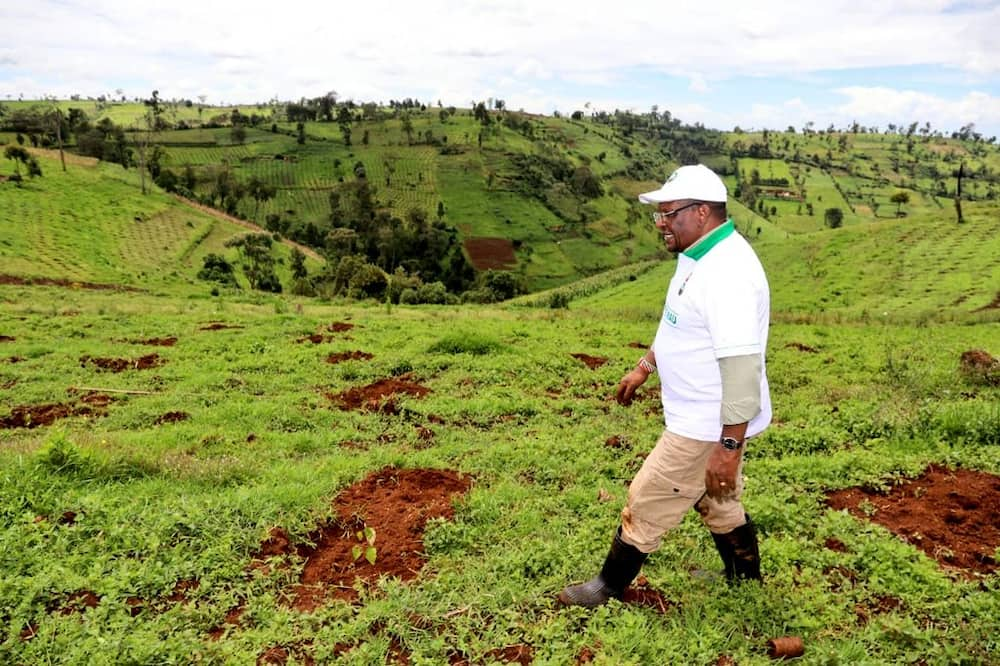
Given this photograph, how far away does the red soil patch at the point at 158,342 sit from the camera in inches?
643

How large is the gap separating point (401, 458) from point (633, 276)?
236 feet

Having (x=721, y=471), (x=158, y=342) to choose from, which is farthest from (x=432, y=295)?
(x=721, y=471)

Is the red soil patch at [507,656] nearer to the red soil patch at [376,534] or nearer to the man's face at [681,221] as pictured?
the red soil patch at [376,534]

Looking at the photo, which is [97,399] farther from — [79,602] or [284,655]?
[284,655]

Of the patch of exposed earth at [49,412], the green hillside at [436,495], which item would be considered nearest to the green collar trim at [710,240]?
the green hillside at [436,495]

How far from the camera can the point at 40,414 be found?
34.7 feet

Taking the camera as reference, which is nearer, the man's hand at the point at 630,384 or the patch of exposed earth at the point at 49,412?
the man's hand at the point at 630,384

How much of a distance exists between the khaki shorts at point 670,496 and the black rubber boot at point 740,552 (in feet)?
0.49

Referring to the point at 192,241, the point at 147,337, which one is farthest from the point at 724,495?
the point at 192,241

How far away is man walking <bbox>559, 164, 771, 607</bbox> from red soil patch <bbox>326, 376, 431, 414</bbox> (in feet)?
22.1

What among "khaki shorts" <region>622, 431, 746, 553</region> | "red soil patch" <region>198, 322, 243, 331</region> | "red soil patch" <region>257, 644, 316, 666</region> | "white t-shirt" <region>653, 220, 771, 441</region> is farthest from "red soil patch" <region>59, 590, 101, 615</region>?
"red soil patch" <region>198, 322, 243, 331</region>

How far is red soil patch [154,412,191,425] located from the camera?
1016 centimetres

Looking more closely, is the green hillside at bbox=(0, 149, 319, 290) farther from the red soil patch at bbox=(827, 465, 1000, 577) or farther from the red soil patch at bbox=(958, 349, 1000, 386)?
the red soil patch at bbox=(827, 465, 1000, 577)

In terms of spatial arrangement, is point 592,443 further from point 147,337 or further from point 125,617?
point 147,337
